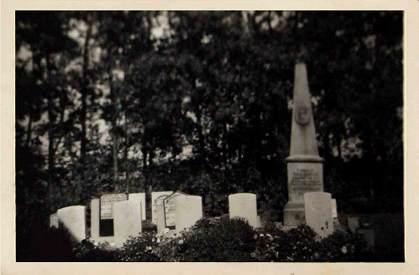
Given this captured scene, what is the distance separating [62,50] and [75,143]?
162 cm

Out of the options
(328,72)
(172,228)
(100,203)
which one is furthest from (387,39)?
(100,203)

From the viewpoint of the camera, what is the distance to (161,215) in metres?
9.41

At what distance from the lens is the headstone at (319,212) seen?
29.2 feet

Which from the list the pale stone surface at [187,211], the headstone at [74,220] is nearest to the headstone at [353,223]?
the pale stone surface at [187,211]

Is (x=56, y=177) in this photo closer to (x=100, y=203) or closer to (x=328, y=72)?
(x=100, y=203)

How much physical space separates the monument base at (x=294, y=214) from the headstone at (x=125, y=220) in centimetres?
239

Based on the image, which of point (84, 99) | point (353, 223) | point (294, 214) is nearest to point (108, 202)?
point (84, 99)

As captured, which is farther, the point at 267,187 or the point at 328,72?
the point at 328,72

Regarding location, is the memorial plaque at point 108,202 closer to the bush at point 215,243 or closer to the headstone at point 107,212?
the headstone at point 107,212

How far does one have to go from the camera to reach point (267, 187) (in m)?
9.80

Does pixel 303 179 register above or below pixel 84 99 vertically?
below

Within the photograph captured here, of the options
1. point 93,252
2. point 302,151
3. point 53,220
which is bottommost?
point 93,252

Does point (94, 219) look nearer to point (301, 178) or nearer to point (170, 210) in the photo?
point (170, 210)

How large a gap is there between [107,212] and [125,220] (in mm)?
509
